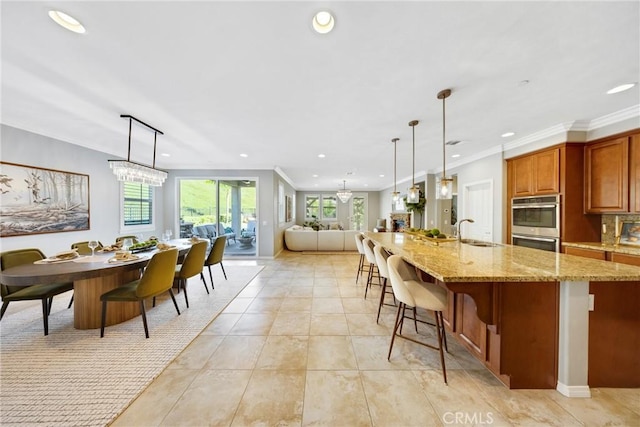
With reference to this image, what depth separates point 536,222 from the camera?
3.51 meters

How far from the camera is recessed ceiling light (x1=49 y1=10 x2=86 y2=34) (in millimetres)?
1380

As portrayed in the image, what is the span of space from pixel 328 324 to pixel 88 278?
2.45 metres

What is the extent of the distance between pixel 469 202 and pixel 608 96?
2897 mm

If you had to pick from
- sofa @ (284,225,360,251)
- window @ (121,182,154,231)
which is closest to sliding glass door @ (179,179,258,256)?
window @ (121,182,154,231)

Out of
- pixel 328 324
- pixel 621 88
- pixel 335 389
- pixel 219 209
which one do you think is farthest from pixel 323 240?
pixel 621 88

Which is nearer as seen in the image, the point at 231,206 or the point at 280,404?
the point at 280,404

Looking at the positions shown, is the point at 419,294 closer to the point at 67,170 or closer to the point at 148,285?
the point at 148,285

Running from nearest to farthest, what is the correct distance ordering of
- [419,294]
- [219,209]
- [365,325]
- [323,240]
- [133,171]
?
[419,294], [365,325], [133,171], [219,209], [323,240]

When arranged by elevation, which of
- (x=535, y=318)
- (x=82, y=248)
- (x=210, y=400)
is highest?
(x=82, y=248)

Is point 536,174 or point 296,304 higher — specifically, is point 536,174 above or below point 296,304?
above

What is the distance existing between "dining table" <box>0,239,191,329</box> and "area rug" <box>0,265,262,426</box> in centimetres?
13

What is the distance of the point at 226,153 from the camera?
4797mm

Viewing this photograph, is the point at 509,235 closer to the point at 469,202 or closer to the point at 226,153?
the point at 469,202

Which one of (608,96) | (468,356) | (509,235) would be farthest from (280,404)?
(509,235)
